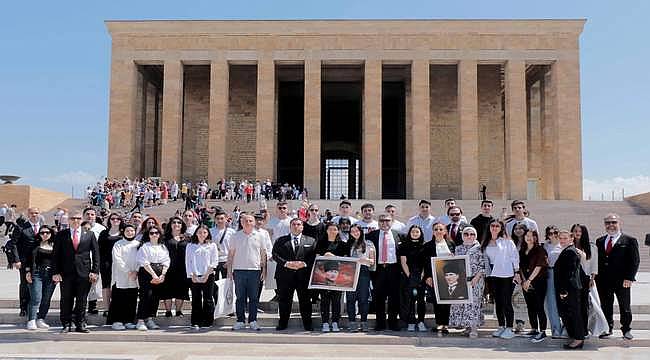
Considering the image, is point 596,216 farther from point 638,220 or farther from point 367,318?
point 367,318

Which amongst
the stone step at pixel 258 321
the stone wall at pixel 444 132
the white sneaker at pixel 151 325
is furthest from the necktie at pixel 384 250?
the stone wall at pixel 444 132

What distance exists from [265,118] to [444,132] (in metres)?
10.8

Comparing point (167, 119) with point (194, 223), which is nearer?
point (194, 223)

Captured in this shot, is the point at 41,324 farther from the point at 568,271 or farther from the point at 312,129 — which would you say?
the point at 312,129

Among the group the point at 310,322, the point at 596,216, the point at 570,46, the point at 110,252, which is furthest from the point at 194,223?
the point at 570,46

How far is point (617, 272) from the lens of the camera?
855 cm

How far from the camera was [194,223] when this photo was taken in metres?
10.4

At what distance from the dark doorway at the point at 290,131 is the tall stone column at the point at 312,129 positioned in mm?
5233

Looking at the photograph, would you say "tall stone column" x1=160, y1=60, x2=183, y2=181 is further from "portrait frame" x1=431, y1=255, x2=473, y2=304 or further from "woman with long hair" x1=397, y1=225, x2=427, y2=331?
"portrait frame" x1=431, y1=255, x2=473, y2=304

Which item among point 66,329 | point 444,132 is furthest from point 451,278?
point 444,132

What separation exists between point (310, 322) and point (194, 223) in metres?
2.80

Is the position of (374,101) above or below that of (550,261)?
above

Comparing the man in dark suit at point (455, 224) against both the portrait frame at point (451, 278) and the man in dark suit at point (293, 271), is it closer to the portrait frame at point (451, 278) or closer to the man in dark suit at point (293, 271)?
the portrait frame at point (451, 278)

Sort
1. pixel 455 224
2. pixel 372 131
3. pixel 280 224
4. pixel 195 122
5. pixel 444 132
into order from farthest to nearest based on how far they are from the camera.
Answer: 1. pixel 195 122
2. pixel 444 132
3. pixel 372 131
4. pixel 280 224
5. pixel 455 224
